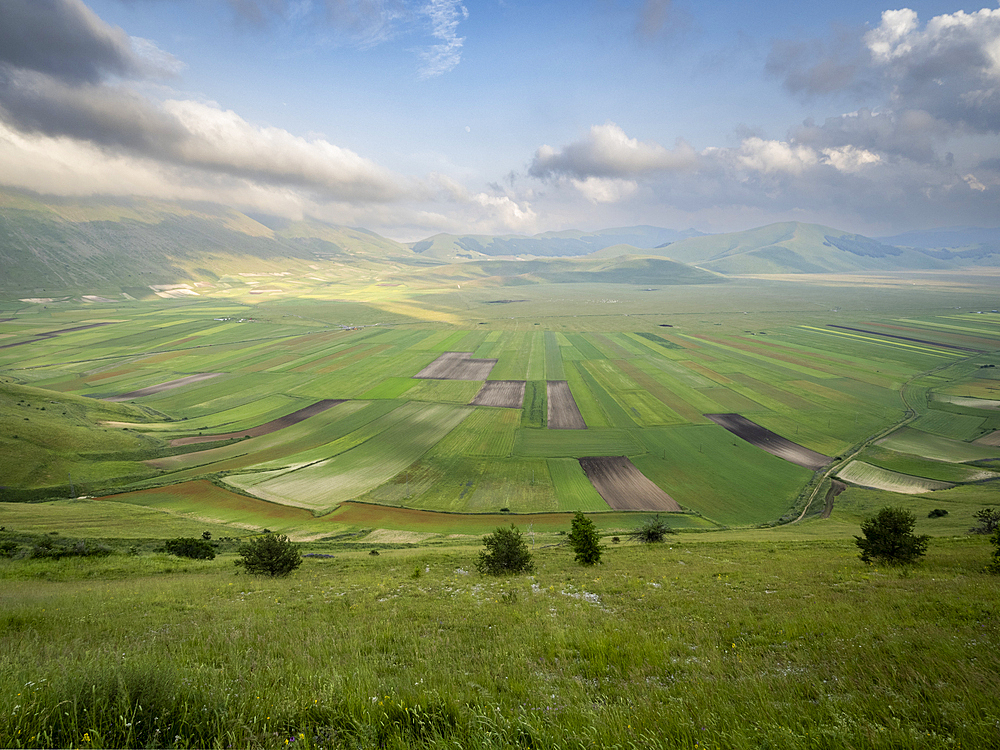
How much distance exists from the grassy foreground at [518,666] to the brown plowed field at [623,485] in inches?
1199

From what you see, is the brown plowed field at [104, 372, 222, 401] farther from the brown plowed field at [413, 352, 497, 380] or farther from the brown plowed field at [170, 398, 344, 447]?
the brown plowed field at [413, 352, 497, 380]

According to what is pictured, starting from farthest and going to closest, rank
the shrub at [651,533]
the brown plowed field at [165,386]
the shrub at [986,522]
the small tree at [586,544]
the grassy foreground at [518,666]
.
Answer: the brown plowed field at [165,386], the shrub at [651,533], the shrub at [986,522], the small tree at [586,544], the grassy foreground at [518,666]

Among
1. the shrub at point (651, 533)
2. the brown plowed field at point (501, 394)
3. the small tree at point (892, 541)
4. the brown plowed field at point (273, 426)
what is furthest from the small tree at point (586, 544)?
the brown plowed field at point (273, 426)

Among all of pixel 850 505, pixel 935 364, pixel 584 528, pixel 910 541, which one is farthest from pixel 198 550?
pixel 935 364

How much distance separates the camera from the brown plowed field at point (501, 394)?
81.5 metres

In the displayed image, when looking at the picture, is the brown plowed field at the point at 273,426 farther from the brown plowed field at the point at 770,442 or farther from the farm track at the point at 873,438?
the farm track at the point at 873,438

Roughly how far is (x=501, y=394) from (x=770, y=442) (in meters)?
→ 47.6

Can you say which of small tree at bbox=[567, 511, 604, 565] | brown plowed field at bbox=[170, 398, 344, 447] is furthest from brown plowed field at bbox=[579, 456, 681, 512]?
brown plowed field at bbox=[170, 398, 344, 447]

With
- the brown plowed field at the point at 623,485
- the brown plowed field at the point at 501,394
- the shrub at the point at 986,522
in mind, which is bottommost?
the brown plowed field at the point at 623,485

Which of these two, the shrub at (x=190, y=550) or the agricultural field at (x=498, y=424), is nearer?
the shrub at (x=190, y=550)

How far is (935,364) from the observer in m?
105

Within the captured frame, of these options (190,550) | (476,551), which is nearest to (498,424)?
(476,551)

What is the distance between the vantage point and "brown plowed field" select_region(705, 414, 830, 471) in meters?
56.9

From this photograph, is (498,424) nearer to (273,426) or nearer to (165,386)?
(273,426)
